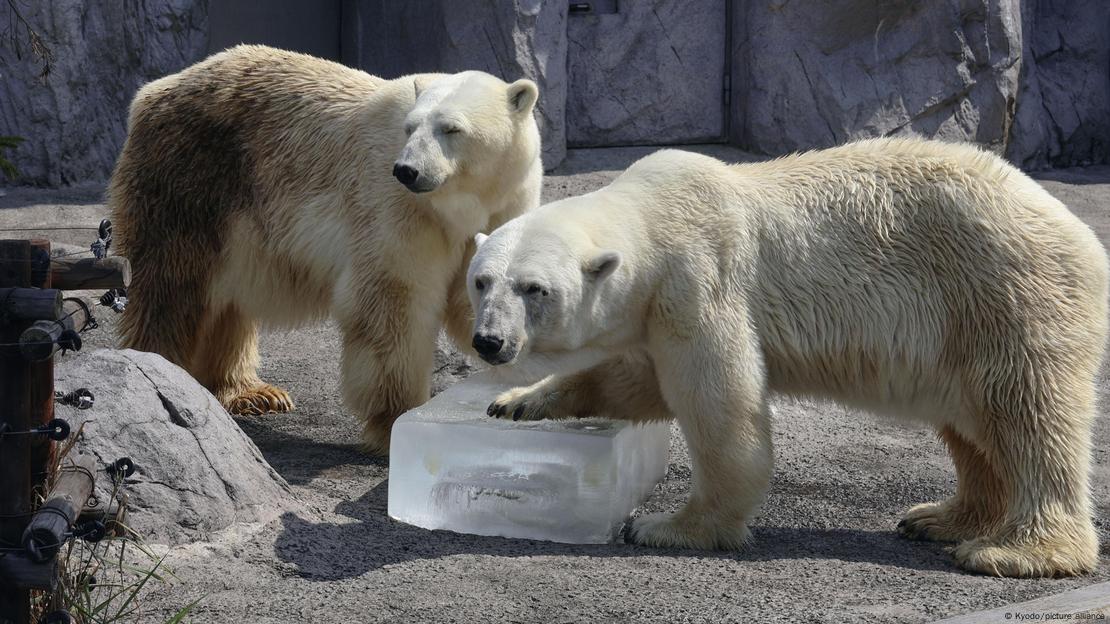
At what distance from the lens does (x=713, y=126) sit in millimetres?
11086

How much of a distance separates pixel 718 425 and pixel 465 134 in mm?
1726

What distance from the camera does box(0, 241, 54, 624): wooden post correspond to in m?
2.74

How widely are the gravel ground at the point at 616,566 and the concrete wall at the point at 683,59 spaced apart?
5.34 metres

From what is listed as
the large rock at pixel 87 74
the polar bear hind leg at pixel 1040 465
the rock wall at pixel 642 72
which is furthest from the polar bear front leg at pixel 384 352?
the rock wall at pixel 642 72

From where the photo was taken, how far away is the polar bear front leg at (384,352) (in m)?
5.18

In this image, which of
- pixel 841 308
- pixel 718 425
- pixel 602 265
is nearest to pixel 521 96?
pixel 602 265

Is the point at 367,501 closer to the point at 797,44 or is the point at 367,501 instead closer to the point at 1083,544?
the point at 1083,544

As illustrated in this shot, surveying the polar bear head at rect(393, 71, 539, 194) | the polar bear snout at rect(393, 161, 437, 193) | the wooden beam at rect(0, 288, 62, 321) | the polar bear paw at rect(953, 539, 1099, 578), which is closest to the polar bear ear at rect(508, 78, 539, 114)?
the polar bear head at rect(393, 71, 539, 194)

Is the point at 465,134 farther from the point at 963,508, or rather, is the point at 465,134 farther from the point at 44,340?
the point at 44,340

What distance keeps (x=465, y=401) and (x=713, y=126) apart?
688 centimetres

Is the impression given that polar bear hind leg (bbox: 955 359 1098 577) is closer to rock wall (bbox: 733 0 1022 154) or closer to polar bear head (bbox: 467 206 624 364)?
polar bear head (bbox: 467 206 624 364)

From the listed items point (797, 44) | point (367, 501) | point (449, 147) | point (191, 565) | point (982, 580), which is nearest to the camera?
point (191, 565)

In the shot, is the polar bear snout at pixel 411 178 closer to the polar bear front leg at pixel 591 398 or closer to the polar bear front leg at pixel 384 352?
the polar bear front leg at pixel 384 352

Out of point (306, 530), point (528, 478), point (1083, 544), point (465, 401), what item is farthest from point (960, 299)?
point (306, 530)
